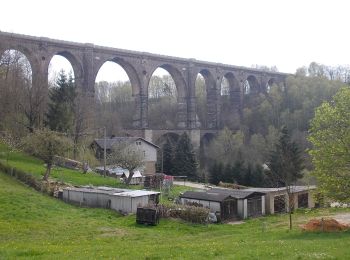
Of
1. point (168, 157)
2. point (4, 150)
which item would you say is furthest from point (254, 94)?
point (4, 150)

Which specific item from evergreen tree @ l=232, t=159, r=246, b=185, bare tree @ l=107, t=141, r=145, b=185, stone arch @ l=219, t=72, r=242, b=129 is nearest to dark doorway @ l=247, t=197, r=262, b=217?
bare tree @ l=107, t=141, r=145, b=185

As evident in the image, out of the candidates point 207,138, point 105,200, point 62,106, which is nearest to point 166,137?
point 207,138

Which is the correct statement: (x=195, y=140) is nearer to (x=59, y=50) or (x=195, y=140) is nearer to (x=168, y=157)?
(x=168, y=157)

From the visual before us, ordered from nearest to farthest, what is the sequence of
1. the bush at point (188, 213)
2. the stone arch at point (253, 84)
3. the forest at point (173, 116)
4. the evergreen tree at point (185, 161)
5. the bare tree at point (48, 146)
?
the bush at point (188, 213), the bare tree at point (48, 146), the forest at point (173, 116), the evergreen tree at point (185, 161), the stone arch at point (253, 84)

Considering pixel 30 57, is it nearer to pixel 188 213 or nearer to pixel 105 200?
pixel 105 200

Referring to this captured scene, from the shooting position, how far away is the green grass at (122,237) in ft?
37.6

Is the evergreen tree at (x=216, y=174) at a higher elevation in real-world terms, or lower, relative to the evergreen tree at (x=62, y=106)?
lower

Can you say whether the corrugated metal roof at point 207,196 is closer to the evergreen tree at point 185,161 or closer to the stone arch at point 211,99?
the evergreen tree at point 185,161

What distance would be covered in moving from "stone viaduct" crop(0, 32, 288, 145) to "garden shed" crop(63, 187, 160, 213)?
742 inches

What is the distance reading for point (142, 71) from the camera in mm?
61344

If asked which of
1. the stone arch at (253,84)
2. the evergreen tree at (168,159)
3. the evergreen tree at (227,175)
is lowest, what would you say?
the evergreen tree at (227,175)

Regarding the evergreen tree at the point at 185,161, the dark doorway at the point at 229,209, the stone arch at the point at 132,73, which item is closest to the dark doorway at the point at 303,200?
the dark doorway at the point at 229,209

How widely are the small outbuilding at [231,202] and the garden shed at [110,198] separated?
9.89 feet

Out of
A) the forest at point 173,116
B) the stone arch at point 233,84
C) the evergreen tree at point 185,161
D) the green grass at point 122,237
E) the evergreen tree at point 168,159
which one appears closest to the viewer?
the green grass at point 122,237
